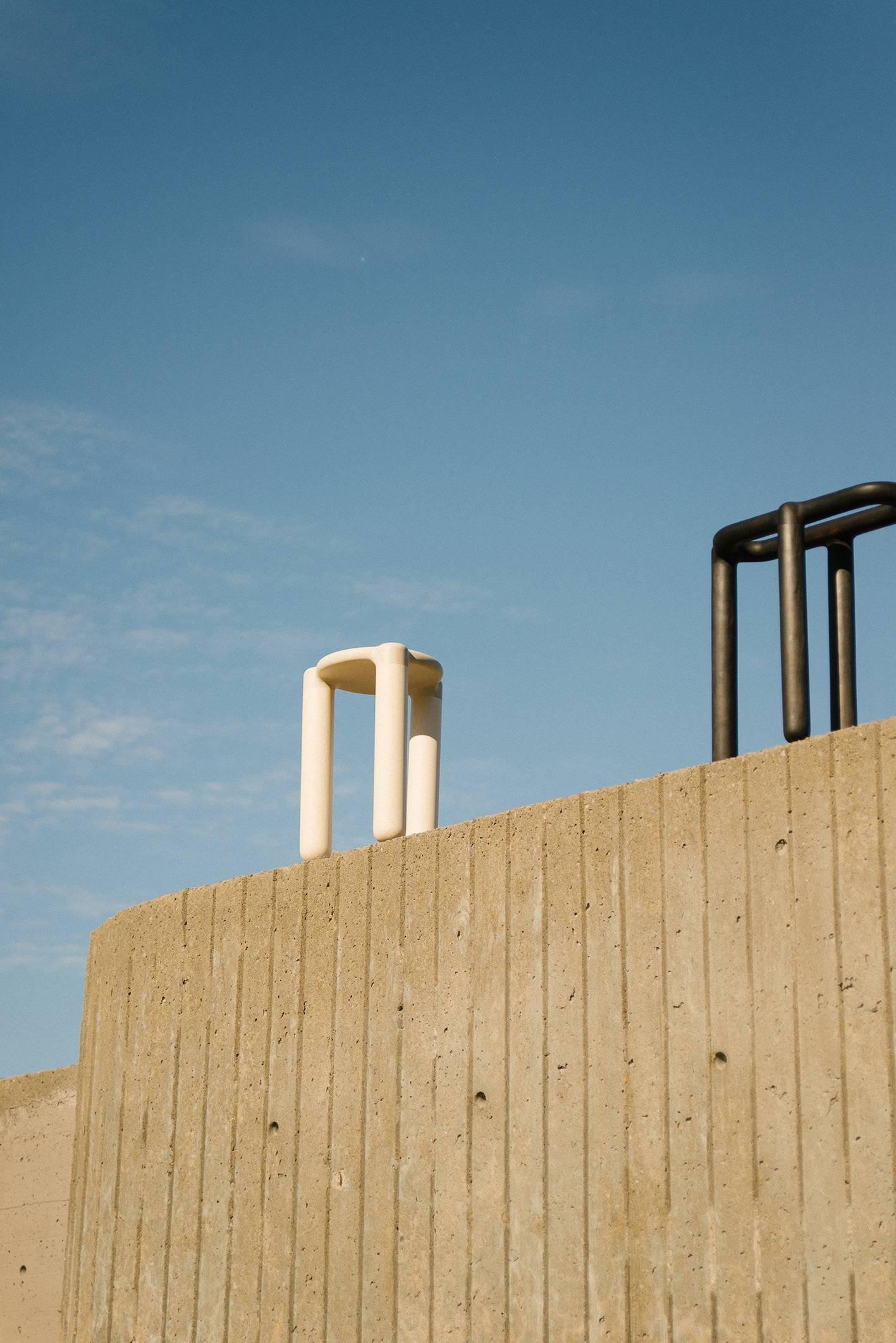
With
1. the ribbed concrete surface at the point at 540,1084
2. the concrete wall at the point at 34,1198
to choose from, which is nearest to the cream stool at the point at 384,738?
the ribbed concrete surface at the point at 540,1084

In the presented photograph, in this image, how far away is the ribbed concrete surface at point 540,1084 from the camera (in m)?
3.79

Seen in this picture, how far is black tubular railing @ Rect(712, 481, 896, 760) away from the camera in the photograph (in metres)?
4.75

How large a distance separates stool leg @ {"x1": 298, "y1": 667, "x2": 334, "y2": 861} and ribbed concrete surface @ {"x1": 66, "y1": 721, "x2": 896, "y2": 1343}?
1.95ft

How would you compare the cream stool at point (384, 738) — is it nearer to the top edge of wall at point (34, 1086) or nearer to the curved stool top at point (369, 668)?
the curved stool top at point (369, 668)

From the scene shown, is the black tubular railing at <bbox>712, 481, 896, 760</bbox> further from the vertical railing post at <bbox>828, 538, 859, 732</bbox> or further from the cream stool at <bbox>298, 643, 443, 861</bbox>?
the cream stool at <bbox>298, 643, 443, 861</bbox>

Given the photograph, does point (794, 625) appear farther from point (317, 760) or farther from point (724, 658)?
point (317, 760)

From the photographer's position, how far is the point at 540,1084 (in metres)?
4.47

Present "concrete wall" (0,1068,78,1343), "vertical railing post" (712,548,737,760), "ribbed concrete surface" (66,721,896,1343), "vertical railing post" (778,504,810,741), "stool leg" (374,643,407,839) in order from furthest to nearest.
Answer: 1. "concrete wall" (0,1068,78,1343)
2. "stool leg" (374,643,407,839)
3. "vertical railing post" (712,548,737,760)
4. "vertical railing post" (778,504,810,741)
5. "ribbed concrete surface" (66,721,896,1343)

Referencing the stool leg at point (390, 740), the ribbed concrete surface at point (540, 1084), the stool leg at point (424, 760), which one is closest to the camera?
the ribbed concrete surface at point (540, 1084)

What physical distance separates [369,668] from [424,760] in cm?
53

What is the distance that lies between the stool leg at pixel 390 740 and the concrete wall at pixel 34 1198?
3555 mm

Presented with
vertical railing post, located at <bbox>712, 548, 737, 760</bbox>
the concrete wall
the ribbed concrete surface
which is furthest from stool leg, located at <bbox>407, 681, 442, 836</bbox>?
the concrete wall

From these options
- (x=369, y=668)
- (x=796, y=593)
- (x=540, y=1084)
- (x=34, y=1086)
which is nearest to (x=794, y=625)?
(x=796, y=593)

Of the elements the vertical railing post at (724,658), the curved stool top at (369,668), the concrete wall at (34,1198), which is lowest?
the concrete wall at (34,1198)
